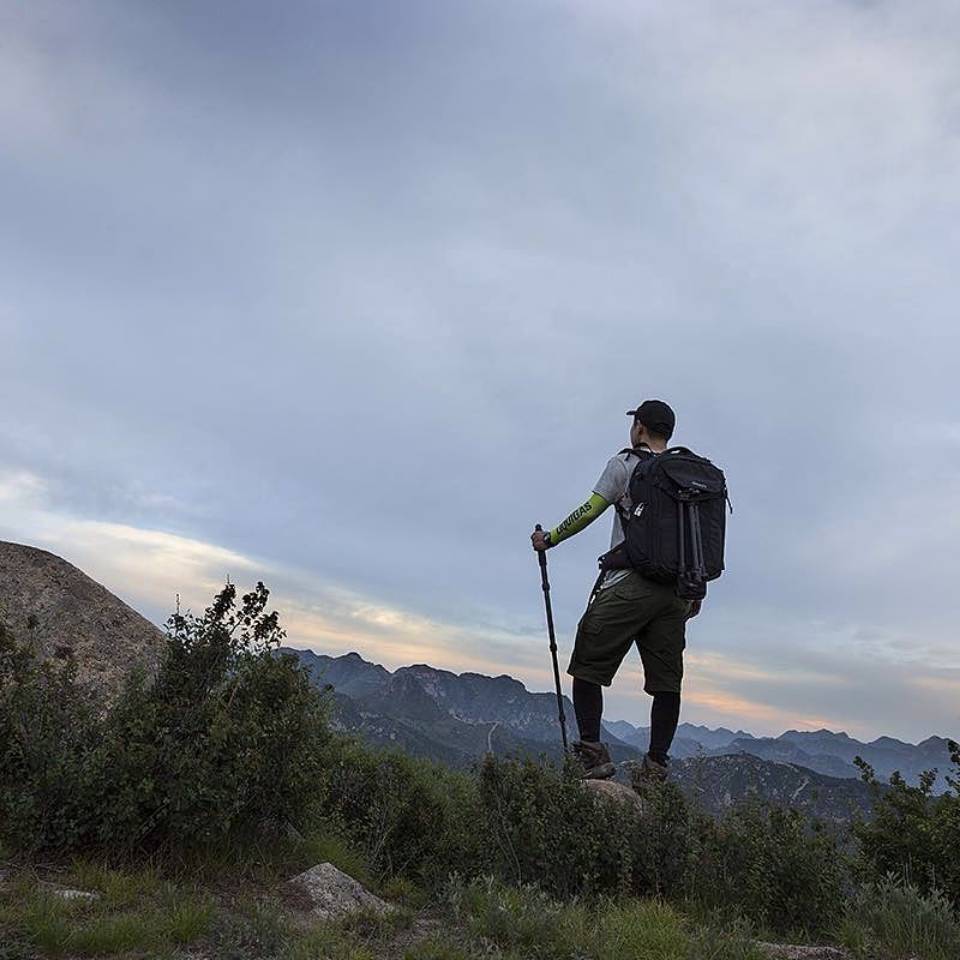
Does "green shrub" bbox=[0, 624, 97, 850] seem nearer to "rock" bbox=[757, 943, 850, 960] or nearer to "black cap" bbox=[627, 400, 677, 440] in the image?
"rock" bbox=[757, 943, 850, 960]

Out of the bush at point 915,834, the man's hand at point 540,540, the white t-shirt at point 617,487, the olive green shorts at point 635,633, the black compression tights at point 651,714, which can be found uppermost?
the white t-shirt at point 617,487

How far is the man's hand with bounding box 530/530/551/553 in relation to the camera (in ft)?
24.9

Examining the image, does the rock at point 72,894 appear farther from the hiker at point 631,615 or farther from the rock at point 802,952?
the hiker at point 631,615

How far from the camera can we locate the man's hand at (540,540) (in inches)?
299

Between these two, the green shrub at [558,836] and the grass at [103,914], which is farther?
the green shrub at [558,836]

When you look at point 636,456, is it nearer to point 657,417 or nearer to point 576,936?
point 657,417

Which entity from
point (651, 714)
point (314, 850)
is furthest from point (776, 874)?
point (314, 850)

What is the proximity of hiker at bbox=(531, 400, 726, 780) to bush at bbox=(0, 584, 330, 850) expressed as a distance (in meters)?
2.65

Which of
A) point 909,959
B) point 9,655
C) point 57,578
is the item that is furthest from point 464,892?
point 57,578

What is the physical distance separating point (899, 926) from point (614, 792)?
2801 millimetres

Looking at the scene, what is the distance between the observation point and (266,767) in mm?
5871

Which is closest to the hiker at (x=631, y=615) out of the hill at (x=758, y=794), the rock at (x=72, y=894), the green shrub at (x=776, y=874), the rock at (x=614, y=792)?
the rock at (x=614, y=792)

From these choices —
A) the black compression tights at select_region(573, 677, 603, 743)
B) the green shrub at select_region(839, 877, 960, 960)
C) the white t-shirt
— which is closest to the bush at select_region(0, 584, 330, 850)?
the black compression tights at select_region(573, 677, 603, 743)

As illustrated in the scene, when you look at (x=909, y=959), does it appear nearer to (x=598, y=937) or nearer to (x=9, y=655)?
(x=598, y=937)
